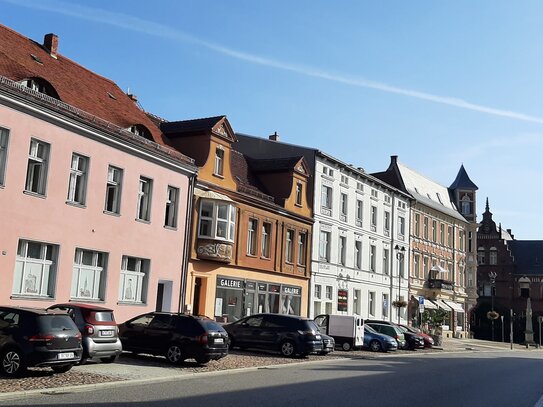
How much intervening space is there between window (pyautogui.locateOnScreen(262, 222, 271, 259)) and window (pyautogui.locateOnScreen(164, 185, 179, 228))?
7.96 m

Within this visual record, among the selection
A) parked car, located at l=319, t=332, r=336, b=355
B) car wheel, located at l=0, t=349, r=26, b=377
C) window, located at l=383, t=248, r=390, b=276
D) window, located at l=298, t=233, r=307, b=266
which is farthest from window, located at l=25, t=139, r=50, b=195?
window, located at l=383, t=248, r=390, b=276

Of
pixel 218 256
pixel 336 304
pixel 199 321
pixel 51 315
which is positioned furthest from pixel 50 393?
pixel 336 304

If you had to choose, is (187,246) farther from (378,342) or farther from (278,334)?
(378,342)

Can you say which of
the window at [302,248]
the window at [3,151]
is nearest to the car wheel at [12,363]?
the window at [3,151]

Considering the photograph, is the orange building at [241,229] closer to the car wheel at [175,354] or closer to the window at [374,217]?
the car wheel at [175,354]

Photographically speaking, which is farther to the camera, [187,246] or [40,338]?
[187,246]

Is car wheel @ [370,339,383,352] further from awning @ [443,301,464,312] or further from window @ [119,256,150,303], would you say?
awning @ [443,301,464,312]

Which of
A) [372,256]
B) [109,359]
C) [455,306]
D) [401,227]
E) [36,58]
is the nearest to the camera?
[109,359]

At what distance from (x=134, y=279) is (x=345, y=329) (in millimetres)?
11385

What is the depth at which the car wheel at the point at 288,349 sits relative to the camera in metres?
24.6

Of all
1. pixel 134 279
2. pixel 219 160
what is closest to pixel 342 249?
pixel 219 160

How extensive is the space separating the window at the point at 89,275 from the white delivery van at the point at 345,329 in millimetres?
12105

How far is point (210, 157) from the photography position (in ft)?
101

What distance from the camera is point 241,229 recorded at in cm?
3266
